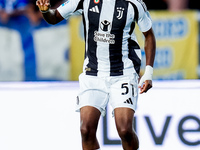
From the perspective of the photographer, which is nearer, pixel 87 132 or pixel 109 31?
pixel 87 132

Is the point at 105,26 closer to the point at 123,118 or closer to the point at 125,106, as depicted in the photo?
the point at 125,106

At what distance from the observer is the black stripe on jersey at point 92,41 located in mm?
5609

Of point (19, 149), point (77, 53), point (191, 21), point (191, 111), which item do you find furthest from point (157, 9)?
point (19, 149)

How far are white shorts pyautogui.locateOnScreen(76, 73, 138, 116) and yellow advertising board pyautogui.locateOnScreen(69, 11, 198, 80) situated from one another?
385cm

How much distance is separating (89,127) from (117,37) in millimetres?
887

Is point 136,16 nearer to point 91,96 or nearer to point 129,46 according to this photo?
point 129,46

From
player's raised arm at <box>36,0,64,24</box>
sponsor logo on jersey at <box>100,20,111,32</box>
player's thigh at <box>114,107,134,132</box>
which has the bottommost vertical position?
player's thigh at <box>114,107,134,132</box>

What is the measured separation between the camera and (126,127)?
17.8ft

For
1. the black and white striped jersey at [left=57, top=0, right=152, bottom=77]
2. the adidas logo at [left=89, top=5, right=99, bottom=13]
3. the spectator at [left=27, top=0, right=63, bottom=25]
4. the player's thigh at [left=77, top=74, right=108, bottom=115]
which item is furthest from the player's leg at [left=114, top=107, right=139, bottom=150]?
the spectator at [left=27, top=0, right=63, bottom=25]

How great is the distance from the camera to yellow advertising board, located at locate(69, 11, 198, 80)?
9.52 meters

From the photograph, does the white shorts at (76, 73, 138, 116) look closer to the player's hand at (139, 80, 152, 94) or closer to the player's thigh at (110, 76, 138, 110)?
the player's thigh at (110, 76, 138, 110)

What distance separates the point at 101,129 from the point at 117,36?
4.23 feet

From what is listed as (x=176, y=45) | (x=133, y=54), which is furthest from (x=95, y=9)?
(x=176, y=45)

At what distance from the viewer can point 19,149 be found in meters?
6.50
